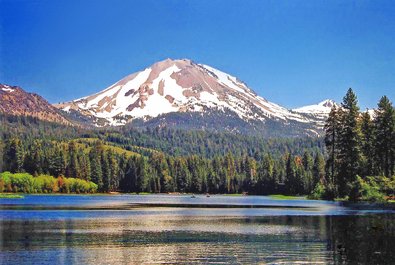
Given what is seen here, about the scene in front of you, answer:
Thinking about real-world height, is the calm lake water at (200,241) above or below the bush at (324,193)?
below

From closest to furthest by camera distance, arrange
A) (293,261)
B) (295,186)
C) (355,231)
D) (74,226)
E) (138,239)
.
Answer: (293,261) → (138,239) → (355,231) → (74,226) → (295,186)

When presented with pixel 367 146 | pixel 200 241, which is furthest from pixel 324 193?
pixel 200 241

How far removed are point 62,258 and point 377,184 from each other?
77596 mm

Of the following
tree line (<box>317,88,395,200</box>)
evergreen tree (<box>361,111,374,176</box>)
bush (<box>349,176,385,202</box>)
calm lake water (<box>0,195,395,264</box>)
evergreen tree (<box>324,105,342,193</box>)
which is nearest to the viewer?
calm lake water (<box>0,195,395,264</box>)

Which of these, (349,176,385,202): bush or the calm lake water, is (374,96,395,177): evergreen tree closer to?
(349,176,385,202): bush

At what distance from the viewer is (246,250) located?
43844 mm

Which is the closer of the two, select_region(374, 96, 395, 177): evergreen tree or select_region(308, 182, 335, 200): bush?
select_region(374, 96, 395, 177): evergreen tree

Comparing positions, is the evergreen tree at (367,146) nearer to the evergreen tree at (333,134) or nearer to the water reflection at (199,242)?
the evergreen tree at (333,134)

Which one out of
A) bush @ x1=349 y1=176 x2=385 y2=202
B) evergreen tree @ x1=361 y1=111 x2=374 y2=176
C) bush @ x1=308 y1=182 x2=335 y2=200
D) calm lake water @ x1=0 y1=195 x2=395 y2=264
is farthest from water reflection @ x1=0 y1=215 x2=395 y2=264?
bush @ x1=308 y1=182 x2=335 y2=200

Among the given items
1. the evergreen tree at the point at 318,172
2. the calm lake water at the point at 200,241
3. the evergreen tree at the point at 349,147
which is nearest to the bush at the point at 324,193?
the evergreen tree at the point at 349,147

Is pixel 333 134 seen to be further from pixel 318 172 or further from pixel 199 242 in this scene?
pixel 199 242

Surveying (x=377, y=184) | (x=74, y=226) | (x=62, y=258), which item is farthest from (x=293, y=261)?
(x=377, y=184)

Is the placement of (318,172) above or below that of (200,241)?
above

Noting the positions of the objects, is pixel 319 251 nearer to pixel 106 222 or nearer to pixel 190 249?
pixel 190 249
